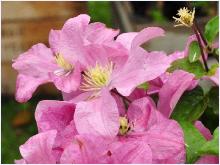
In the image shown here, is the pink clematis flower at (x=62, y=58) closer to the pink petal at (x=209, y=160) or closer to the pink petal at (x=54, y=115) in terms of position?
the pink petal at (x=54, y=115)

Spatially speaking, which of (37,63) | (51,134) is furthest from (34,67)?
(51,134)

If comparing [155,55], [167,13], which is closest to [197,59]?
[155,55]

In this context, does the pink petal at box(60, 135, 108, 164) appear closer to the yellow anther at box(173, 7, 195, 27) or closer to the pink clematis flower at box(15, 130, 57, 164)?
the pink clematis flower at box(15, 130, 57, 164)

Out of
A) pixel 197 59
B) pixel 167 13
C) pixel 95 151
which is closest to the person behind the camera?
pixel 95 151

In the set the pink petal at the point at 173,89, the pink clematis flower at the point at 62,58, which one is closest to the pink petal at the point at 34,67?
the pink clematis flower at the point at 62,58

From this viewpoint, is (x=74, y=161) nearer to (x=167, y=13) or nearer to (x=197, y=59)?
(x=197, y=59)

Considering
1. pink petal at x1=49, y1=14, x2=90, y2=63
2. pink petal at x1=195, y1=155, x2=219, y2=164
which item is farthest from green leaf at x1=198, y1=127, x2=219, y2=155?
pink petal at x1=49, y1=14, x2=90, y2=63

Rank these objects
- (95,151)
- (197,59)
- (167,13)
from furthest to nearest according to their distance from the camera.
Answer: (167,13) → (197,59) → (95,151)
